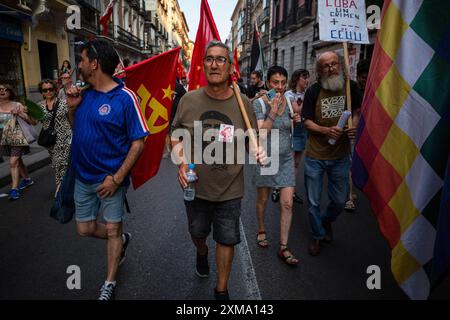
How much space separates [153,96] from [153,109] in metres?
0.14

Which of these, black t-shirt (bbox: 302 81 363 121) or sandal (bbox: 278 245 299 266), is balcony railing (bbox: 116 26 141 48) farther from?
sandal (bbox: 278 245 299 266)

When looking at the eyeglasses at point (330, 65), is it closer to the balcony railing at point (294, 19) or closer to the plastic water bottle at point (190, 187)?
the plastic water bottle at point (190, 187)

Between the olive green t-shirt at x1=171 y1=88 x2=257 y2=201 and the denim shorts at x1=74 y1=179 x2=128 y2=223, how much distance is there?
0.65m

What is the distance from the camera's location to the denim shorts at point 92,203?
8.45 feet

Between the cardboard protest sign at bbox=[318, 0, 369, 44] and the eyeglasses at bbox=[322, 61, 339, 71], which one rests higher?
the cardboard protest sign at bbox=[318, 0, 369, 44]

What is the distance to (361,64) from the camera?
4.91 meters

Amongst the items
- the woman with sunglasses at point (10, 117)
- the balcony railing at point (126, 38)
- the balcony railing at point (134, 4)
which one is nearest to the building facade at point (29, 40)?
the woman with sunglasses at point (10, 117)

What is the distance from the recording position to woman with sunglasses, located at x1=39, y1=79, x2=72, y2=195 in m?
4.29

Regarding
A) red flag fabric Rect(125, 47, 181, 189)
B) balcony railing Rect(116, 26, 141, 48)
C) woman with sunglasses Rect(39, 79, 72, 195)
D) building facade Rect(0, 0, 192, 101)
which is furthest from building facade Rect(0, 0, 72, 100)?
balcony railing Rect(116, 26, 141, 48)

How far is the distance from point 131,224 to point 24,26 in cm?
1110

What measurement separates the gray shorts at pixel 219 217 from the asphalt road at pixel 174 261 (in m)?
0.50

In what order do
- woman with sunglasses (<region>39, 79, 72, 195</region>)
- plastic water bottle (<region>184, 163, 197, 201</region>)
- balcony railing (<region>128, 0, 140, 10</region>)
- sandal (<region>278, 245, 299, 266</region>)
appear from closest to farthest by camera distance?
plastic water bottle (<region>184, 163, 197, 201</region>)
sandal (<region>278, 245, 299, 266</region>)
woman with sunglasses (<region>39, 79, 72, 195</region>)
balcony railing (<region>128, 0, 140, 10</region>)

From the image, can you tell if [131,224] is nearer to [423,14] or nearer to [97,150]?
[97,150]

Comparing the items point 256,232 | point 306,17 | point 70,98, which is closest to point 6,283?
point 70,98
